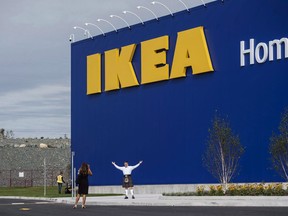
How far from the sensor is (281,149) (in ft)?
105

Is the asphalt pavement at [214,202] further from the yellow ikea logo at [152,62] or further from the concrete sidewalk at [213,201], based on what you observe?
the yellow ikea logo at [152,62]

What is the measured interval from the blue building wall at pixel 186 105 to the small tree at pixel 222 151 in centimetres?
57

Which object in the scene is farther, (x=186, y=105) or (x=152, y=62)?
(x=152, y=62)

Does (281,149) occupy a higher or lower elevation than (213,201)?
higher

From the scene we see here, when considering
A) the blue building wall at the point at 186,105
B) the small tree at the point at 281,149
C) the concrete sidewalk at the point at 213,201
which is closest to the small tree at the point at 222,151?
the blue building wall at the point at 186,105

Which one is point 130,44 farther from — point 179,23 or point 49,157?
point 49,157

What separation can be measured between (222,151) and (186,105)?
17.0 ft

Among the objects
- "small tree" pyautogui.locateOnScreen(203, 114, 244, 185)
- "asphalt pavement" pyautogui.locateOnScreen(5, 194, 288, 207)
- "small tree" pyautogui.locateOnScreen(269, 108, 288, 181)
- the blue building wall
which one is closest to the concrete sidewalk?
"asphalt pavement" pyautogui.locateOnScreen(5, 194, 288, 207)

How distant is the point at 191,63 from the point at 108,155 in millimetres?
9829

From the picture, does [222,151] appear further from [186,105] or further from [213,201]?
[213,201]

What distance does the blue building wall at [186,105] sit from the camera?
3581 cm

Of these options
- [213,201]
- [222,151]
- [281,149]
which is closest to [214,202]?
[213,201]

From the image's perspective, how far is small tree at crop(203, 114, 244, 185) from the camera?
35.7 meters

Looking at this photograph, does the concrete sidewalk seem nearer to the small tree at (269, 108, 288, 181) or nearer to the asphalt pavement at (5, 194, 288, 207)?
the asphalt pavement at (5, 194, 288, 207)
